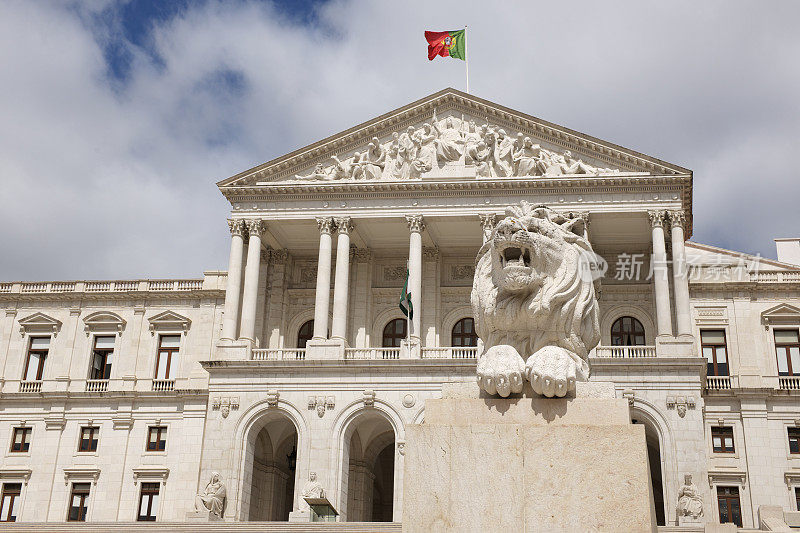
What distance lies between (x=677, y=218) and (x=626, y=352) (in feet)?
23.4

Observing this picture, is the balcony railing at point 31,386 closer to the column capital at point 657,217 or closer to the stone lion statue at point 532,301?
the column capital at point 657,217

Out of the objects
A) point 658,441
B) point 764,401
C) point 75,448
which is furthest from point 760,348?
point 75,448

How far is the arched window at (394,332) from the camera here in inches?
1919

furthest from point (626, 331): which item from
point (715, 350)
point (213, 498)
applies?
point (213, 498)

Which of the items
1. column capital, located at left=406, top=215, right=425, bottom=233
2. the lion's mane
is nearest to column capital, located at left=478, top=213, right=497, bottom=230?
column capital, located at left=406, top=215, right=425, bottom=233

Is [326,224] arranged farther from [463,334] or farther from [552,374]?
[552,374]

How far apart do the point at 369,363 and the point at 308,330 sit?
305 inches

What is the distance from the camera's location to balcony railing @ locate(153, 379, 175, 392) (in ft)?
164

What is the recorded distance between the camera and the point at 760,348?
48.0 metres

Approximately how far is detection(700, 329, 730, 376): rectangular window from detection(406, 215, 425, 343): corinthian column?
49.5 ft

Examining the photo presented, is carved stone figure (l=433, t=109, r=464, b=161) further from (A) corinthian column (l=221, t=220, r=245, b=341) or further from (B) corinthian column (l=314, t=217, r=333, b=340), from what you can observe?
(A) corinthian column (l=221, t=220, r=245, b=341)

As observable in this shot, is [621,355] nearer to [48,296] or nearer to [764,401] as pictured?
[764,401]

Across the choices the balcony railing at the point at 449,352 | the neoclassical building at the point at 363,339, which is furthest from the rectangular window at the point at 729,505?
the balcony railing at the point at 449,352

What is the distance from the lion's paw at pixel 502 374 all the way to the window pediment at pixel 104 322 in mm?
45449
